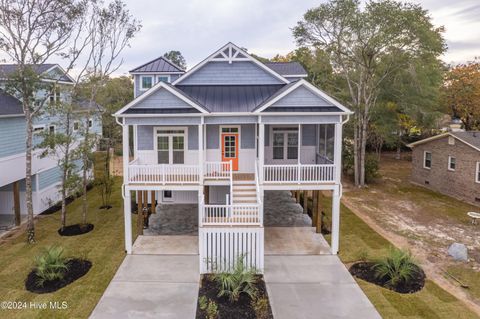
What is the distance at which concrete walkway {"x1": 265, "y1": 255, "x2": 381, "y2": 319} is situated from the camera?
34.0 ft

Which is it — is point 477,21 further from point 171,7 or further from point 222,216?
point 222,216

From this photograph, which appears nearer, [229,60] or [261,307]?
[261,307]

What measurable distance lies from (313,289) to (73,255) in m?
9.49

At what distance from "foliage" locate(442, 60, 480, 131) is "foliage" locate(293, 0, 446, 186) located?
14.3 m

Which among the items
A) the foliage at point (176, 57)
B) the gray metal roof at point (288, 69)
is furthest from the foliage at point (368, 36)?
the foliage at point (176, 57)

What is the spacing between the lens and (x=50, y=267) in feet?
39.4

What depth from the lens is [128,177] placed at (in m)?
14.8

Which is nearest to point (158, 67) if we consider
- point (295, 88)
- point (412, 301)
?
point (295, 88)

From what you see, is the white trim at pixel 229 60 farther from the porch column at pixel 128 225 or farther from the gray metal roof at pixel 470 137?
the gray metal roof at pixel 470 137

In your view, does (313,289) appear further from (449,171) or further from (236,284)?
(449,171)

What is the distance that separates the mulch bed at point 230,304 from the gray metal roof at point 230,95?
24.4 feet

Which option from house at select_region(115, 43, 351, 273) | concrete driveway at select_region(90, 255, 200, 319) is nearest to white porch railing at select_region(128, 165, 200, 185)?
house at select_region(115, 43, 351, 273)

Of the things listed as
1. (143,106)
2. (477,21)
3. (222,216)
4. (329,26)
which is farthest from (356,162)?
(143,106)

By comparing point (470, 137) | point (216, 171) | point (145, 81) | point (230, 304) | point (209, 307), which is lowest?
point (230, 304)
